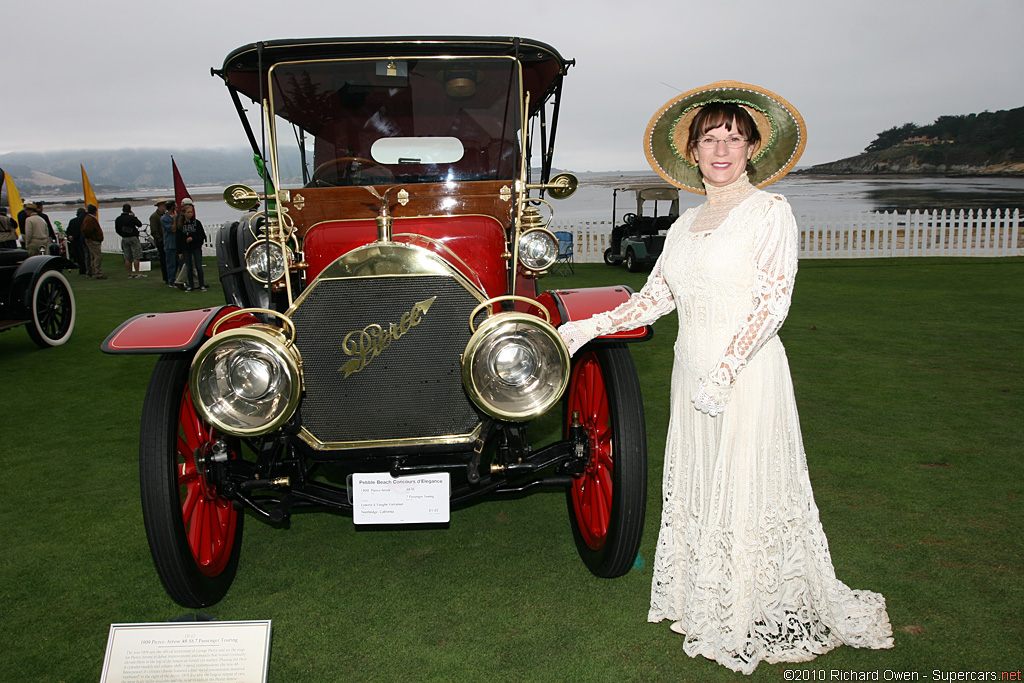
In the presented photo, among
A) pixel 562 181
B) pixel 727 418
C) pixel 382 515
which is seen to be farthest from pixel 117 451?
pixel 727 418

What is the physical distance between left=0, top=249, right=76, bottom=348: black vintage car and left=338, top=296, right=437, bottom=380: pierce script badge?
5831mm

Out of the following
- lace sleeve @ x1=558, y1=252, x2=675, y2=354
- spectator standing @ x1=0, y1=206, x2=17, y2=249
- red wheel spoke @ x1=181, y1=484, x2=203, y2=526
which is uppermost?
spectator standing @ x1=0, y1=206, x2=17, y2=249

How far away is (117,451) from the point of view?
399 cm

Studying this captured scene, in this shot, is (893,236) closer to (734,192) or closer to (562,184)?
(562,184)

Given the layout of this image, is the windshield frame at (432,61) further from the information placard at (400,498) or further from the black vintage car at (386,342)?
the information placard at (400,498)

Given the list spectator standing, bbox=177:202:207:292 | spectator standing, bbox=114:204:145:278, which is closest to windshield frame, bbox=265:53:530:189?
spectator standing, bbox=177:202:207:292

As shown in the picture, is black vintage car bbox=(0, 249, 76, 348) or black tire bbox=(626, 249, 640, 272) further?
black tire bbox=(626, 249, 640, 272)

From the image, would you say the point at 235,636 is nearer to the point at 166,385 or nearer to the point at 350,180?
the point at 166,385

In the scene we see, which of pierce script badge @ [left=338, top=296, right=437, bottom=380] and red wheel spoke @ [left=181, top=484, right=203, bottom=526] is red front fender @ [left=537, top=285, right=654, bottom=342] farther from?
red wheel spoke @ [left=181, top=484, right=203, bottom=526]

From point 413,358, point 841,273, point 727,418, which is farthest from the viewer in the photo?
point 841,273

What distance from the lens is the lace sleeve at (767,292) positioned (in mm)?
1824

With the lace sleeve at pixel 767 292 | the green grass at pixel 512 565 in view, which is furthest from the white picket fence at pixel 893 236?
the lace sleeve at pixel 767 292

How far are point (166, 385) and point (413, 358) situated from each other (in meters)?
0.87

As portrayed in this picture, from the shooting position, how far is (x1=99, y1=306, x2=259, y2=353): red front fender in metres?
2.30
